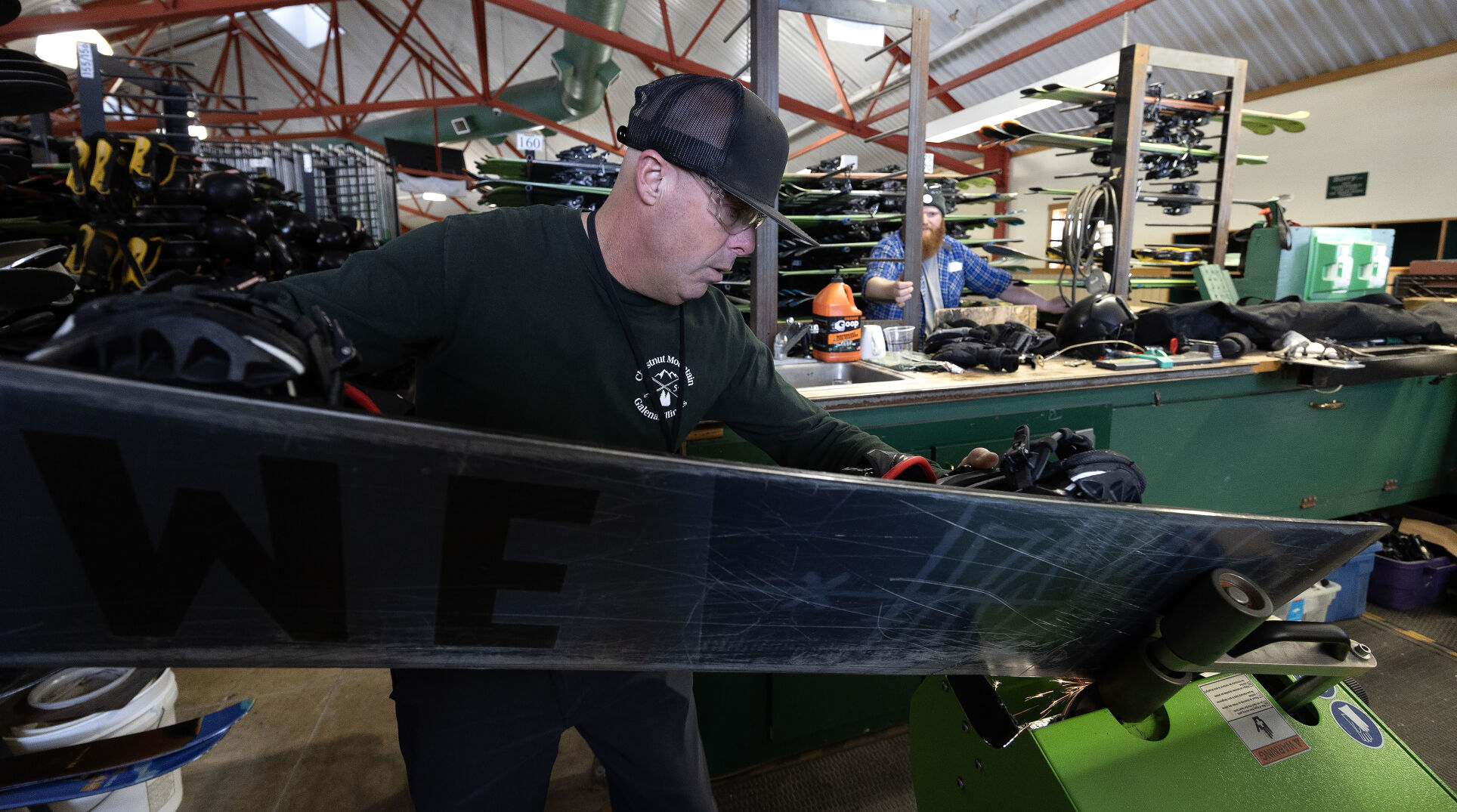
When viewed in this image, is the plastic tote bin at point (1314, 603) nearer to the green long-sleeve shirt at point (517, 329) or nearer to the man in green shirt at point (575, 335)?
the man in green shirt at point (575, 335)

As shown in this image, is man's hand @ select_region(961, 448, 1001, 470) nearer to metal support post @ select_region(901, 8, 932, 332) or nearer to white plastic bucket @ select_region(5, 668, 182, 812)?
metal support post @ select_region(901, 8, 932, 332)

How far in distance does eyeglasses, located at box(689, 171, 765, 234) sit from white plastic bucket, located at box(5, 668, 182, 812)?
150cm

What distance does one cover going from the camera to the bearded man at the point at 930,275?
107 inches

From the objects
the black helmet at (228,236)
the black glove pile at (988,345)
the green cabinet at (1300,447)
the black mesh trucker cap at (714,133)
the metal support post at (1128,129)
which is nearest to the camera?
the black mesh trucker cap at (714,133)

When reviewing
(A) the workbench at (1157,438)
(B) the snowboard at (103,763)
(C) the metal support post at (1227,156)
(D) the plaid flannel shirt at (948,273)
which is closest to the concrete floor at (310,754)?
(B) the snowboard at (103,763)

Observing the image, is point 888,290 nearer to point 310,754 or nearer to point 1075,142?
point 1075,142

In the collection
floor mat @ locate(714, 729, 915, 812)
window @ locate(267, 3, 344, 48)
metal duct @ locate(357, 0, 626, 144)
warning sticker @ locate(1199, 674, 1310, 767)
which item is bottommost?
floor mat @ locate(714, 729, 915, 812)

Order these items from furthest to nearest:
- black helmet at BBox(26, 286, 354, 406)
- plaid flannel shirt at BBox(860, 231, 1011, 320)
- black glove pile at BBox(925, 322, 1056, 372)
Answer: plaid flannel shirt at BBox(860, 231, 1011, 320) < black glove pile at BBox(925, 322, 1056, 372) < black helmet at BBox(26, 286, 354, 406)

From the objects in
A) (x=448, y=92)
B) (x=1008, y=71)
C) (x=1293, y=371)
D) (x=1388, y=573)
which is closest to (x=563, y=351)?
(x=1293, y=371)

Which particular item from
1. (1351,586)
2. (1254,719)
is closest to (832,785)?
(1254,719)

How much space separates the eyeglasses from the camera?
93 cm

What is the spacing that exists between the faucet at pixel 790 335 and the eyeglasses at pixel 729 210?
1.40 meters

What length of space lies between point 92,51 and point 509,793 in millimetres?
4103

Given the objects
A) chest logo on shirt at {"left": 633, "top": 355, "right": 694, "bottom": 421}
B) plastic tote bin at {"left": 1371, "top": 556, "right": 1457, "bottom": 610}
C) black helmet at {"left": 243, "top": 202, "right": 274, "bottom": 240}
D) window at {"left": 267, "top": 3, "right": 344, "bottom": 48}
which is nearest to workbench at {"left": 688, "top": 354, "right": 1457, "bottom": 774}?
plastic tote bin at {"left": 1371, "top": 556, "right": 1457, "bottom": 610}
